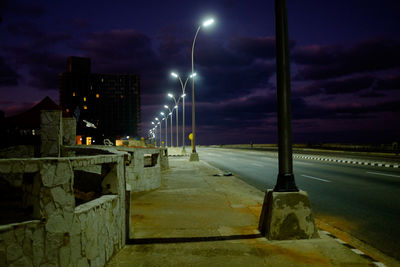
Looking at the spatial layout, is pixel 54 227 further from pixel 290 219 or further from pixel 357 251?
pixel 357 251

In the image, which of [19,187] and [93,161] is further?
[19,187]

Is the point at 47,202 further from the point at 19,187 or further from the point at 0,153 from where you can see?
the point at 0,153

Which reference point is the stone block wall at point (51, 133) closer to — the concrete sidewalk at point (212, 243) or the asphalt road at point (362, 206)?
the concrete sidewalk at point (212, 243)

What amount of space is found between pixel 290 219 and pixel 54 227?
387cm

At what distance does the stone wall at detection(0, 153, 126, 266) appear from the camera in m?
3.16

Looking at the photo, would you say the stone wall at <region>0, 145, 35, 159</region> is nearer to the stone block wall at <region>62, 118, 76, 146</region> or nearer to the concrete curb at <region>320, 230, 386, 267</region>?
the stone block wall at <region>62, 118, 76, 146</region>

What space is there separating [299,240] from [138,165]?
23.2ft

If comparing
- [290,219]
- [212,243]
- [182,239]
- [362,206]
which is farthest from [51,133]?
[362,206]

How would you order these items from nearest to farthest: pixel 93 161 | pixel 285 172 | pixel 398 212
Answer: pixel 93 161 → pixel 285 172 → pixel 398 212

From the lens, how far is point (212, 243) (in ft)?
17.8

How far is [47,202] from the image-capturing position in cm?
337

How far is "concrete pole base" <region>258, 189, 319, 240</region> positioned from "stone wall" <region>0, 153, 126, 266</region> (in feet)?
9.80

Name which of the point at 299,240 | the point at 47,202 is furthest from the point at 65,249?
the point at 299,240

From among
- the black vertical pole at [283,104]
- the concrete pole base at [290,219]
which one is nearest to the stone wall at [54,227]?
the concrete pole base at [290,219]
